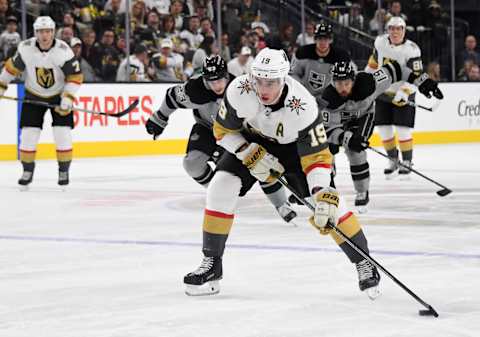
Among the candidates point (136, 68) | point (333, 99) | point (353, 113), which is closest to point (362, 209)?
point (353, 113)

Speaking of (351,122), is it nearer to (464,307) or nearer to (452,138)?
(464,307)

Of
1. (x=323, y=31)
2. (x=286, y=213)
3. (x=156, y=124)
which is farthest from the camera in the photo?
Answer: (x=323, y=31)

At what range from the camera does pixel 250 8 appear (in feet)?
45.8

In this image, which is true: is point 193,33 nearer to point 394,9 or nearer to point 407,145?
point 394,9

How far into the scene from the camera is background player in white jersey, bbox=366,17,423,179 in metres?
9.31

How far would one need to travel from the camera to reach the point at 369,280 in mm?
3871

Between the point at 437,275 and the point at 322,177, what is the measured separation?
0.85m

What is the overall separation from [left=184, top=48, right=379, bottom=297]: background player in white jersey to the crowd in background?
702cm

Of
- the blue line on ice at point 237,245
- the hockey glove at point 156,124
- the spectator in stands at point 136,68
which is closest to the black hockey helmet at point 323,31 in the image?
the hockey glove at point 156,124

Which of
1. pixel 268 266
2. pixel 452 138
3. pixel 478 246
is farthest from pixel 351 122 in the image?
pixel 452 138

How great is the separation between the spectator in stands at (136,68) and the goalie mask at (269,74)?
8.92 m

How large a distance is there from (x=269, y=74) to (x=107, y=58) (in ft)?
29.3

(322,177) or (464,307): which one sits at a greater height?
(322,177)

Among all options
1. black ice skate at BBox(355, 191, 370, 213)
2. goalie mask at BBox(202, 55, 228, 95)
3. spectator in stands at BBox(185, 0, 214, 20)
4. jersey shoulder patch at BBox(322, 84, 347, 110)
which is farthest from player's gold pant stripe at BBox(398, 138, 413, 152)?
spectator in stands at BBox(185, 0, 214, 20)
